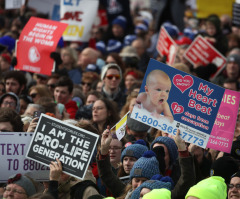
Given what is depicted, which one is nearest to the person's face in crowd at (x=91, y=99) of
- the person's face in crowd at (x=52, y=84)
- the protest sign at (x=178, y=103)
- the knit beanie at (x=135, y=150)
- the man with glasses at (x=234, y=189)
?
the person's face in crowd at (x=52, y=84)

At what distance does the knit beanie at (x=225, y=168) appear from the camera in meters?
7.47

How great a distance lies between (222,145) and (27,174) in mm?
1922

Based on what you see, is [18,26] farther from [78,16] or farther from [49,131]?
[49,131]

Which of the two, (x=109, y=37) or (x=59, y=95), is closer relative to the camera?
(x=59, y=95)

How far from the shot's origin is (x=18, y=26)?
1723cm

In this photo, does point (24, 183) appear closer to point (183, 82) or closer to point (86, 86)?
point (183, 82)

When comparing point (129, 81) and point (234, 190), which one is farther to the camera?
point (129, 81)

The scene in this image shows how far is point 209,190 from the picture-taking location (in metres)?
6.06

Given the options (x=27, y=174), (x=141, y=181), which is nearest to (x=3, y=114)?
(x=27, y=174)

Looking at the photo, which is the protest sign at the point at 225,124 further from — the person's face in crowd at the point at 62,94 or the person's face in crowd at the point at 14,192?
the person's face in crowd at the point at 62,94

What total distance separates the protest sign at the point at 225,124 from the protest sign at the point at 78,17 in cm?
681

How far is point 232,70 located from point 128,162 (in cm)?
520

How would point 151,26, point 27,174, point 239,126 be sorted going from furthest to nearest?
1. point 151,26
2. point 239,126
3. point 27,174

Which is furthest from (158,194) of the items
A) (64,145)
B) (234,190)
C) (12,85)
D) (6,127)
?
(12,85)
